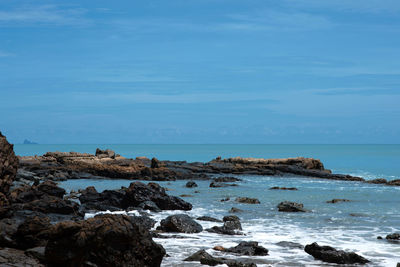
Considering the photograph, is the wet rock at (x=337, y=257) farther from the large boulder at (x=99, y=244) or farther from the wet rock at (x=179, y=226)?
the wet rock at (x=179, y=226)

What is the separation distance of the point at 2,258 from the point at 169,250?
509 centimetres

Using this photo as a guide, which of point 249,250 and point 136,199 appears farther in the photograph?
point 136,199

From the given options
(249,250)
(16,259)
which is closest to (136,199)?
(249,250)

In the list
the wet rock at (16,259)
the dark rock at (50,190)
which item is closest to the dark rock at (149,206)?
the dark rock at (50,190)

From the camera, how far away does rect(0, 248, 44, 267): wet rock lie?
10.4m

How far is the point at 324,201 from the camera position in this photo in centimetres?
3225

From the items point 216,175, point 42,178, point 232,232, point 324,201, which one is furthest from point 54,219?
point 216,175

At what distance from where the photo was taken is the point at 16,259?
10.7 m

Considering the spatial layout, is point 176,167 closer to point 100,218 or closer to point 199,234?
point 199,234

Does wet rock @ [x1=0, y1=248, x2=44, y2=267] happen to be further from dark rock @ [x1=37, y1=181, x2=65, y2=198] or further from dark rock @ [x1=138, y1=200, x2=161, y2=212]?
dark rock @ [x1=138, y1=200, x2=161, y2=212]

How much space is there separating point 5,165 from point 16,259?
7.00 meters

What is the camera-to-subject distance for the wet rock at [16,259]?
10.4m

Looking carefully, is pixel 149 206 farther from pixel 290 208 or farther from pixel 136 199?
pixel 290 208

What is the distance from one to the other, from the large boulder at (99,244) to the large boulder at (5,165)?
732cm
